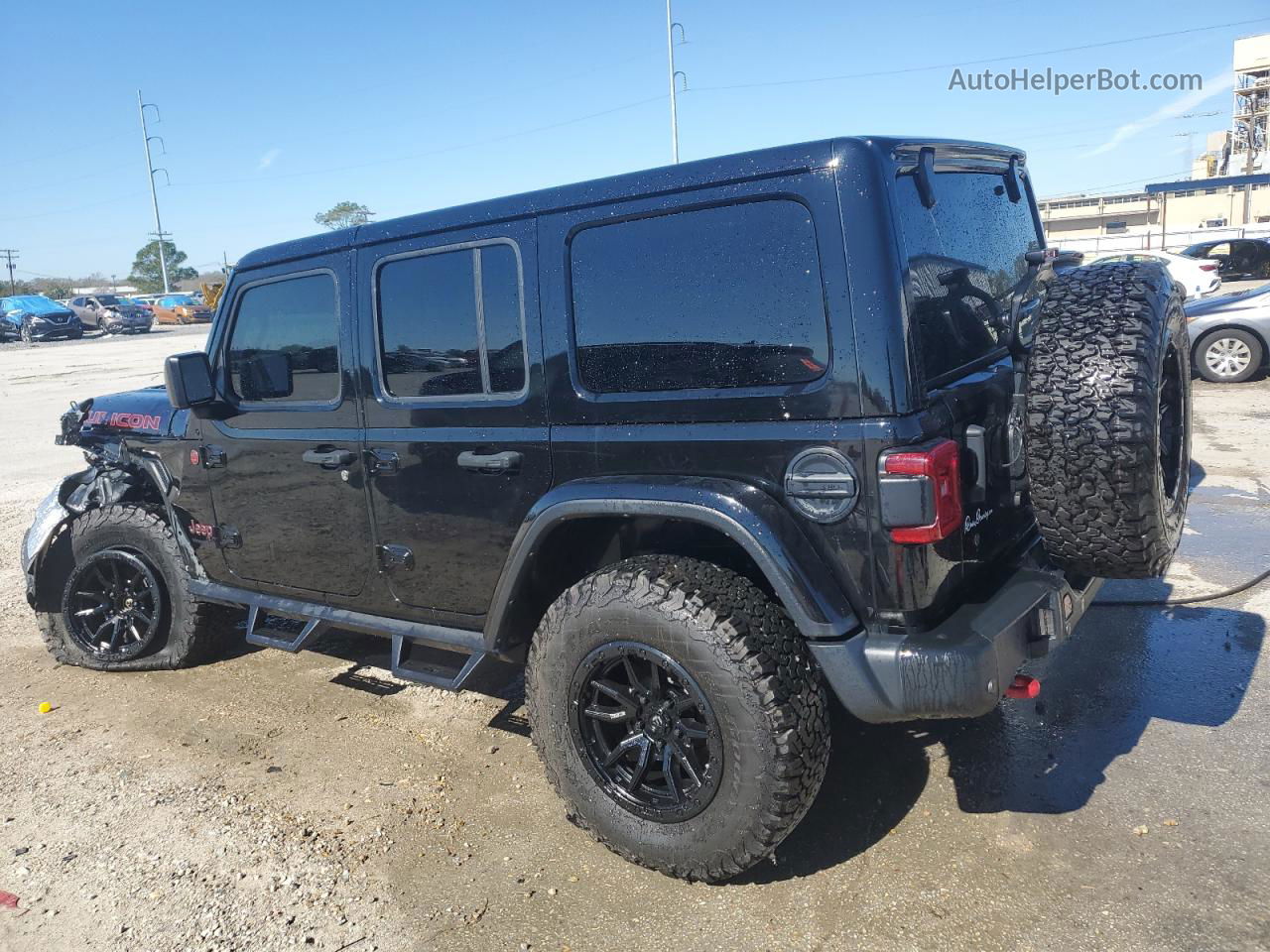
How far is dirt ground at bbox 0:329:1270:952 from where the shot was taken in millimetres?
2584

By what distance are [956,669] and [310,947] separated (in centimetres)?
192

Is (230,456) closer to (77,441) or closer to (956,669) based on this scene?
(77,441)

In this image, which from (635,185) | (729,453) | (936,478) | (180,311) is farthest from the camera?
(180,311)

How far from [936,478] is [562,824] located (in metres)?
1.72

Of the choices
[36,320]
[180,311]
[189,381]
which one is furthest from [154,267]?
[189,381]

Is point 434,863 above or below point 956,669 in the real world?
below

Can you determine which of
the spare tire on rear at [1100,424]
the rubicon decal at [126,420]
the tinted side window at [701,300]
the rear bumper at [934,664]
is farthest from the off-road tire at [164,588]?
the spare tire on rear at [1100,424]

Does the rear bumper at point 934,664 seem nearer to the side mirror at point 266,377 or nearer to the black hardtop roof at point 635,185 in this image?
the black hardtop roof at point 635,185

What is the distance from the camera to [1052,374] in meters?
2.53

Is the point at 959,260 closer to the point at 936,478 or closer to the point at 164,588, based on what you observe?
the point at 936,478

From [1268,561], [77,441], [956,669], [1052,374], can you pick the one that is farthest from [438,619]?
[1268,561]

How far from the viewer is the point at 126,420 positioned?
14.6 ft

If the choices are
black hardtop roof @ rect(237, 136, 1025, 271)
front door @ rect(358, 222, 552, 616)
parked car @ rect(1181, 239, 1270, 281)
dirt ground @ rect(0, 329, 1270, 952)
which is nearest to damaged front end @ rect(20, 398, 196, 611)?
dirt ground @ rect(0, 329, 1270, 952)

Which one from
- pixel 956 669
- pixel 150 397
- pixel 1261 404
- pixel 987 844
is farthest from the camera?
pixel 1261 404
